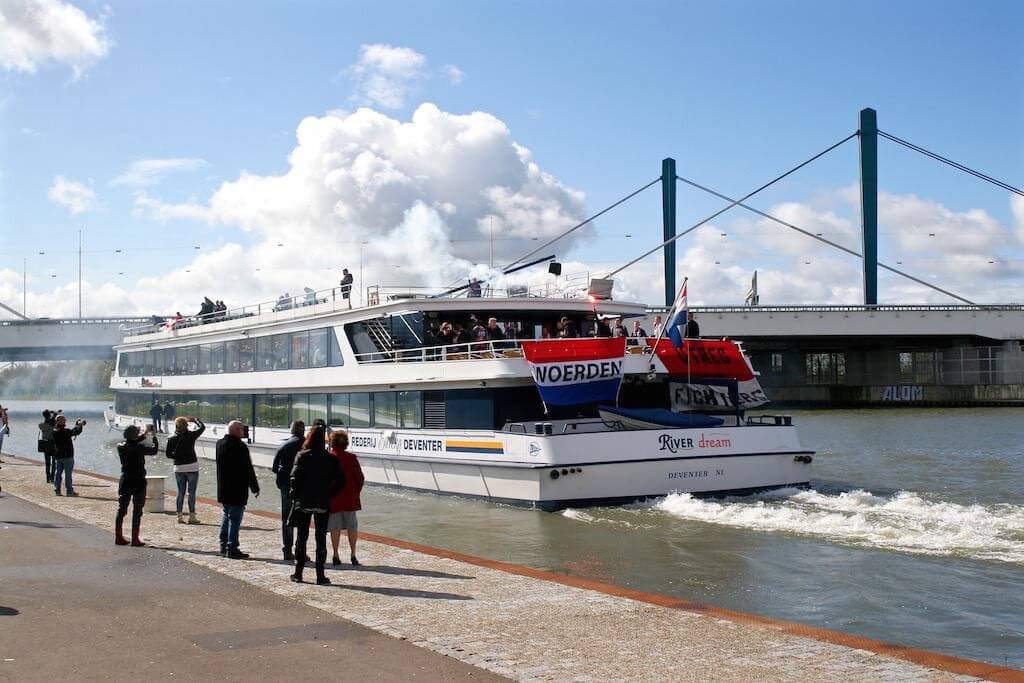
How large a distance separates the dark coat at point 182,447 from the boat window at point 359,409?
346 inches

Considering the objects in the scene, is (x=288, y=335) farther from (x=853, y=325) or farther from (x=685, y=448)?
(x=853, y=325)

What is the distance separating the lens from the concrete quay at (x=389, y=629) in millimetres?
7352

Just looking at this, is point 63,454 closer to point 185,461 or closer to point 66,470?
point 66,470

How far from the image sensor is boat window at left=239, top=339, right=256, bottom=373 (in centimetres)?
3101

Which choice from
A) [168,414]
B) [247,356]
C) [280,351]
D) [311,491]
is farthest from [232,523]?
[168,414]

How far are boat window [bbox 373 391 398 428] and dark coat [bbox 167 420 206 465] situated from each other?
8.00 m

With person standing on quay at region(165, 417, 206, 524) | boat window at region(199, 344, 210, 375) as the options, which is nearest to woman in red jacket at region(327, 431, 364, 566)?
person standing on quay at region(165, 417, 206, 524)

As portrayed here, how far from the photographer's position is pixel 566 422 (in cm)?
1992

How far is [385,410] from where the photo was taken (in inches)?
945

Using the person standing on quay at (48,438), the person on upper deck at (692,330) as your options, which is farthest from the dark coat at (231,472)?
the person on upper deck at (692,330)

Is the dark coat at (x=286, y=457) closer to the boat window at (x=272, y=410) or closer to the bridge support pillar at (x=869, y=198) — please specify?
the boat window at (x=272, y=410)

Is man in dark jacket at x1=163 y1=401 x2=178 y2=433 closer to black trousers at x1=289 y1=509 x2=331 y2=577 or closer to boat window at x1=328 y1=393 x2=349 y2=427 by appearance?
boat window at x1=328 y1=393 x2=349 y2=427

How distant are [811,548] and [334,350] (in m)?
13.9

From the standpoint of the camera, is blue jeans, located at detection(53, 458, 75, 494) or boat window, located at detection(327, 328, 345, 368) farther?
boat window, located at detection(327, 328, 345, 368)
